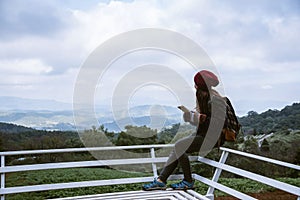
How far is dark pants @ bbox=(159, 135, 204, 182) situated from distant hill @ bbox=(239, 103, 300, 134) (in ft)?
5.52

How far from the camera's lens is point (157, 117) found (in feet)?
9.25

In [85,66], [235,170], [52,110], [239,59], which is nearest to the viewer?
[235,170]

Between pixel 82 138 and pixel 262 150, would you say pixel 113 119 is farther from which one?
pixel 262 150

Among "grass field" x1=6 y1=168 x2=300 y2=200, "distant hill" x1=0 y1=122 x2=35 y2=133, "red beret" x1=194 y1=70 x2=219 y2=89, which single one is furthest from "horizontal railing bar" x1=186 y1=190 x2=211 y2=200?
"distant hill" x1=0 y1=122 x2=35 y2=133

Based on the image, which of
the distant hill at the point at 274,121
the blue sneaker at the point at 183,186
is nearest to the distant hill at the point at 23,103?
the blue sneaker at the point at 183,186

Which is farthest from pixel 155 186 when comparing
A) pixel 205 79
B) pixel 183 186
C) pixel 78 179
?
pixel 78 179

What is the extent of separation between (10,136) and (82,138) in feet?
2.36

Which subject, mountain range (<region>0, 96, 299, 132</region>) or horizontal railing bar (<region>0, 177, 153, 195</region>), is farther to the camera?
mountain range (<region>0, 96, 299, 132</region>)

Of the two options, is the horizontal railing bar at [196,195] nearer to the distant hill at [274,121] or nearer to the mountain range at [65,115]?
the mountain range at [65,115]

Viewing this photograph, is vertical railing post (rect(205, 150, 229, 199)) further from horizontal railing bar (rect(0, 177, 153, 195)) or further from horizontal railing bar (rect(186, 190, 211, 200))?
horizontal railing bar (rect(0, 177, 153, 195))

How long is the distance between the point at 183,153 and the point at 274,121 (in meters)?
2.00

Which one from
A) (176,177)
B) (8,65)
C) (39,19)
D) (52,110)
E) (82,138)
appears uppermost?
(39,19)

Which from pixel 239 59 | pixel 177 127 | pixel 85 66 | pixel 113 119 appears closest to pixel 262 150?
pixel 239 59

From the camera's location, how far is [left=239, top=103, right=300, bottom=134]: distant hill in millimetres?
4035
